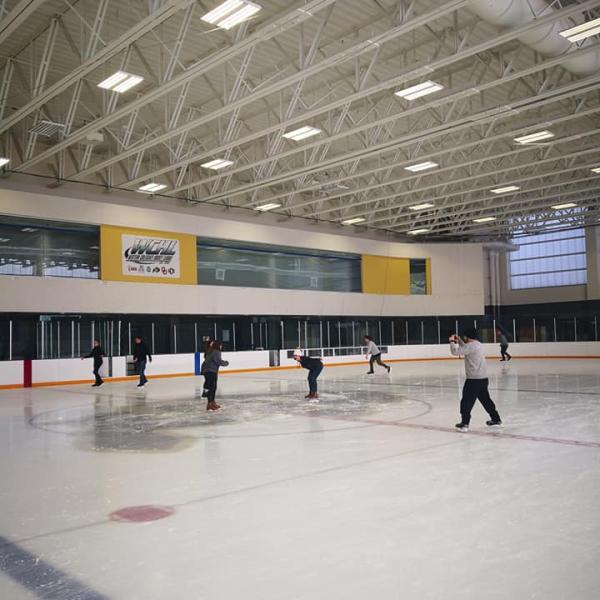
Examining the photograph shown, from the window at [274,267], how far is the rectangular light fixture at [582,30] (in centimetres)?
1745

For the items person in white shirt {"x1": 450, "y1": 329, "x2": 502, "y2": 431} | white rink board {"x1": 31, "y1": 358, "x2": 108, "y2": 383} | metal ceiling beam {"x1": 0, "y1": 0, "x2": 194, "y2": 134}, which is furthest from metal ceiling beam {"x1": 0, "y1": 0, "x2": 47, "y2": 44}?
white rink board {"x1": 31, "y1": 358, "x2": 108, "y2": 383}

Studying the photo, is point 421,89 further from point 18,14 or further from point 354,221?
point 354,221

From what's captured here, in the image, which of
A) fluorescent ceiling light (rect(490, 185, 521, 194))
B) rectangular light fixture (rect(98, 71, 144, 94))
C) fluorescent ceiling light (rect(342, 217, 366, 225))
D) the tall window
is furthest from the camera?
the tall window

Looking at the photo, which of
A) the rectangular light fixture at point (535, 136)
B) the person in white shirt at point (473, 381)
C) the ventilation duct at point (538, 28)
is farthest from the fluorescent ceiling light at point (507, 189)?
the person in white shirt at point (473, 381)

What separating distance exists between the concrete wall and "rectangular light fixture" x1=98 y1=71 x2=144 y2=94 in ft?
29.5

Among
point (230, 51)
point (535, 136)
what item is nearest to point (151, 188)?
point (230, 51)

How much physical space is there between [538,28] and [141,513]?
1138 centimetres

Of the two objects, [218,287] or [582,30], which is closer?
[582,30]

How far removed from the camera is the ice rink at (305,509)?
337 centimetres

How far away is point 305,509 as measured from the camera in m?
4.84

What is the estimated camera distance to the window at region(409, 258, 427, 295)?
35000 millimetres

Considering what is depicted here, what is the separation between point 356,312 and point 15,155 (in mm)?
18101

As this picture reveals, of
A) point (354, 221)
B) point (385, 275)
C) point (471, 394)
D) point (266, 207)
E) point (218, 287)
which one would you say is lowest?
point (471, 394)

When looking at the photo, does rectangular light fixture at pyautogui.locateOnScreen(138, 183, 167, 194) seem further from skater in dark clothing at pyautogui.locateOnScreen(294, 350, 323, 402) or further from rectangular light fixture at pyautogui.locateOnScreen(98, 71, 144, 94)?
skater in dark clothing at pyautogui.locateOnScreen(294, 350, 323, 402)
